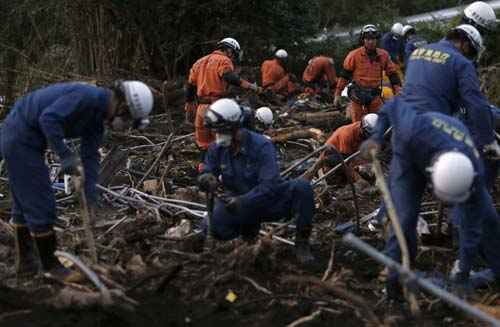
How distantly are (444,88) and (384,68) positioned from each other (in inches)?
188

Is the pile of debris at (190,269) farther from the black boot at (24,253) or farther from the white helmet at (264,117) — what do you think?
the white helmet at (264,117)

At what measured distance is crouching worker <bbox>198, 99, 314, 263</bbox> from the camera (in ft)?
21.3

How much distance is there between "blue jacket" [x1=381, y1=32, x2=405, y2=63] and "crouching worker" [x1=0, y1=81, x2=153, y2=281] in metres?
10.3

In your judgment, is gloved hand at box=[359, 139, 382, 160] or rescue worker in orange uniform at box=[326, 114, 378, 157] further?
rescue worker in orange uniform at box=[326, 114, 378, 157]

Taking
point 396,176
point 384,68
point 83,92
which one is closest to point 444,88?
point 396,176

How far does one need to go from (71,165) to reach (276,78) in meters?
12.0

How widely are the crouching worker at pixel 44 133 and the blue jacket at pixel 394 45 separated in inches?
404

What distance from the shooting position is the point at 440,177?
16.2 feet

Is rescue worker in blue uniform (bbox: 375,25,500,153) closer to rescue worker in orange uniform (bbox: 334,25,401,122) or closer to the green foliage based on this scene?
rescue worker in orange uniform (bbox: 334,25,401,122)

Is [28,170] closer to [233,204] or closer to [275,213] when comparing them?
[233,204]

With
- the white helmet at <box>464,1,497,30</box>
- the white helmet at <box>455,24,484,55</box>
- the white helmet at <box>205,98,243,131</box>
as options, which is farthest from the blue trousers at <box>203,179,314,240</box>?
the white helmet at <box>464,1,497,30</box>

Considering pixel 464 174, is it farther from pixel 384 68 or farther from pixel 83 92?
pixel 384 68

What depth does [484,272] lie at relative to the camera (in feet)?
20.1

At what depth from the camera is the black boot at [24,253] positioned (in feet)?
21.3
